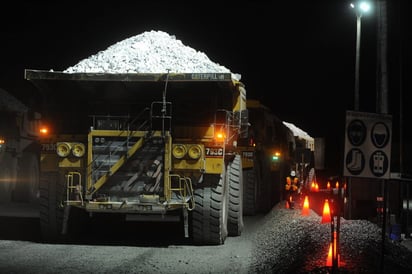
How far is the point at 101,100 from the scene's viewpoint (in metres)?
12.3

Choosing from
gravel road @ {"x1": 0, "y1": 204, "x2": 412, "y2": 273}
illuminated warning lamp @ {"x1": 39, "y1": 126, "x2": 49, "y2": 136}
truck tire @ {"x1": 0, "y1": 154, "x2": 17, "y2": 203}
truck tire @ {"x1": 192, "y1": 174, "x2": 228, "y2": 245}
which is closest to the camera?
gravel road @ {"x1": 0, "y1": 204, "x2": 412, "y2": 273}

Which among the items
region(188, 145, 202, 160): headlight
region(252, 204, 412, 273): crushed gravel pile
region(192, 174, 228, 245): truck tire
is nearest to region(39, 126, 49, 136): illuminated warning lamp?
region(188, 145, 202, 160): headlight

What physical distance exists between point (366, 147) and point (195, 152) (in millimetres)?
4302

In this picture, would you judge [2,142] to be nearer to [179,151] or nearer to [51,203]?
[51,203]

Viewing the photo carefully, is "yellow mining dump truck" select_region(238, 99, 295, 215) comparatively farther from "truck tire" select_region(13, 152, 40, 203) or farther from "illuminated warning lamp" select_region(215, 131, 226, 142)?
"truck tire" select_region(13, 152, 40, 203)

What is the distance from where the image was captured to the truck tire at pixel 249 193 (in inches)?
745

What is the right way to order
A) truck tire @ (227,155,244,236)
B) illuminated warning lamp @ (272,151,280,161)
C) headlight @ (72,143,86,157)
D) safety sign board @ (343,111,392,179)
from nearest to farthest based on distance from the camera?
safety sign board @ (343,111,392,179) → headlight @ (72,143,86,157) → truck tire @ (227,155,244,236) → illuminated warning lamp @ (272,151,280,161)

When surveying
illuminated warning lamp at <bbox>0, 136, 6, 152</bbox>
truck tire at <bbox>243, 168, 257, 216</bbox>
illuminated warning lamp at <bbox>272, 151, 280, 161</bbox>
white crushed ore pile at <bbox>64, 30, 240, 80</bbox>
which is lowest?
truck tire at <bbox>243, 168, 257, 216</bbox>

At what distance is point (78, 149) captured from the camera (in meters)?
11.9

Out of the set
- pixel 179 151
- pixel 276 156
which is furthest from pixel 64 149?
pixel 276 156

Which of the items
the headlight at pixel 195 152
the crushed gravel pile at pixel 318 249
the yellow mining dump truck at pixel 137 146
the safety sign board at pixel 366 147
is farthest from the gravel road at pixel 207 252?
the headlight at pixel 195 152

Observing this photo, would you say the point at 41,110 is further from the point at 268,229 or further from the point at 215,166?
the point at 268,229

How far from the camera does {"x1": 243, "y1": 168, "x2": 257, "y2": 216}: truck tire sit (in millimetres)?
18922

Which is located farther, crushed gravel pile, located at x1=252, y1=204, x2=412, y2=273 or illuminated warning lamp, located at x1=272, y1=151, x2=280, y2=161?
illuminated warning lamp, located at x1=272, y1=151, x2=280, y2=161
